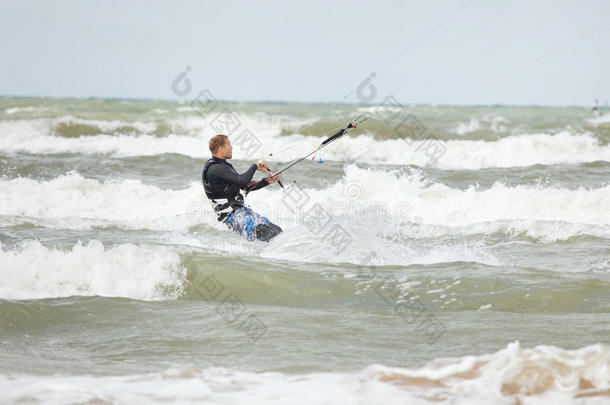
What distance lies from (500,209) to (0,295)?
394 inches

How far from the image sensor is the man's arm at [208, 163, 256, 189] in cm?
827

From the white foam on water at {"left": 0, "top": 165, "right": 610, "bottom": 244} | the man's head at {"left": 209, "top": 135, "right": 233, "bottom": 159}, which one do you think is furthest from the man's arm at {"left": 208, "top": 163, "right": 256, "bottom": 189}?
the white foam on water at {"left": 0, "top": 165, "right": 610, "bottom": 244}

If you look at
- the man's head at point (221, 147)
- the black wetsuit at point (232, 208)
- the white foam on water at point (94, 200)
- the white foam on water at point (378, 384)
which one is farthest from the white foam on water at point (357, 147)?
the white foam on water at point (378, 384)

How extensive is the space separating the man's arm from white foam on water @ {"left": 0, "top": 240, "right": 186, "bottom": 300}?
3.71 feet

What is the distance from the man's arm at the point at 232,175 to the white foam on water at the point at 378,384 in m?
3.60

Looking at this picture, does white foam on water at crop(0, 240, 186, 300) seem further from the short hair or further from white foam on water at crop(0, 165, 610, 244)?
white foam on water at crop(0, 165, 610, 244)

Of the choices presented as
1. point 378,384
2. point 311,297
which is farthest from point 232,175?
point 378,384

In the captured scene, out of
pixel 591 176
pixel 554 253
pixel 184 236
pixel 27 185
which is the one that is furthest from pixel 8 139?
pixel 554 253

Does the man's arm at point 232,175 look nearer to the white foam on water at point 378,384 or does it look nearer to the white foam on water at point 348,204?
the white foam on water at point 378,384

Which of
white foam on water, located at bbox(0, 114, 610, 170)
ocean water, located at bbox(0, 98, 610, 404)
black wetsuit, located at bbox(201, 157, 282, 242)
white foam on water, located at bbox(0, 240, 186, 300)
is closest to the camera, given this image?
ocean water, located at bbox(0, 98, 610, 404)

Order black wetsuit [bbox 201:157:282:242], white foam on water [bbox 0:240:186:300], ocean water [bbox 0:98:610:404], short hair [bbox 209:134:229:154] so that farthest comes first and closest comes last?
black wetsuit [bbox 201:157:282:242] < short hair [bbox 209:134:229:154] < white foam on water [bbox 0:240:186:300] < ocean water [bbox 0:98:610:404]

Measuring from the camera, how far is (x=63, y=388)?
Result: 4.40m

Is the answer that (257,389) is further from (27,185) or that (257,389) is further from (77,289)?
(27,185)

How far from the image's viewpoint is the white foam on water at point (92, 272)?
25.1 feet
